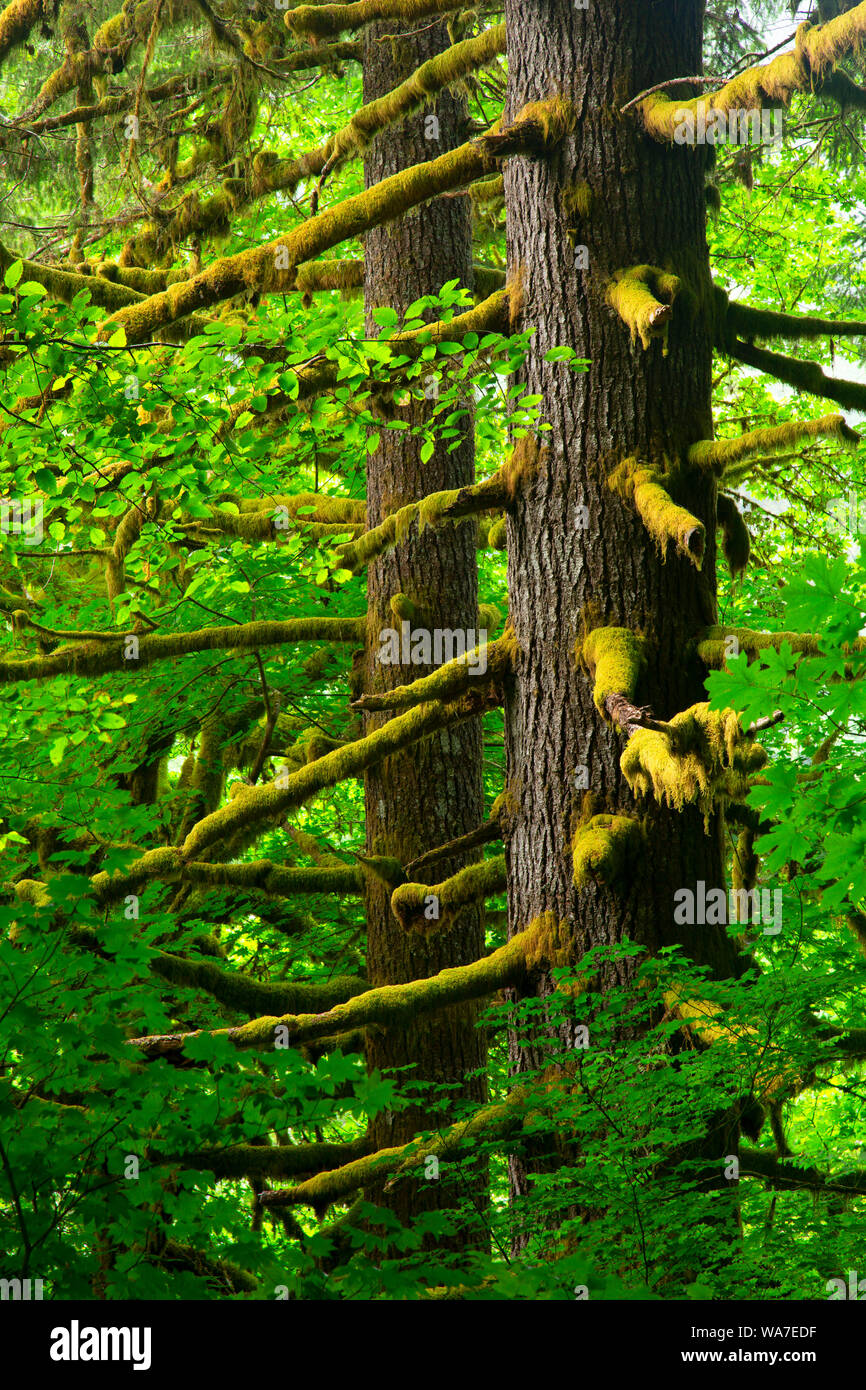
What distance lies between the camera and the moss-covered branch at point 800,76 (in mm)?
4078

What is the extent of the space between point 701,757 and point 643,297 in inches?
82.0

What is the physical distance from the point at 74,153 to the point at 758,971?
767cm

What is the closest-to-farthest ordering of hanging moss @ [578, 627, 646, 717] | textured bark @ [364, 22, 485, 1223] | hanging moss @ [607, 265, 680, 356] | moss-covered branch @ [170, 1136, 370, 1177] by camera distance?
moss-covered branch @ [170, 1136, 370, 1177] → hanging moss @ [578, 627, 646, 717] → hanging moss @ [607, 265, 680, 356] → textured bark @ [364, 22, 485, 1223]

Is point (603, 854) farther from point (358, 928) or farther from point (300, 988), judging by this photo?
point (358, 928)

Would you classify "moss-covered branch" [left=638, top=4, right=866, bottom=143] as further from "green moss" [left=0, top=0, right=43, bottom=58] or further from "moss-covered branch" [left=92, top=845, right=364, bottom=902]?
"moss-covered branch" [left=92, top=845, right=364, bottom=902]

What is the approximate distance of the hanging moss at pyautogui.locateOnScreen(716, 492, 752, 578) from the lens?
16.9 feet

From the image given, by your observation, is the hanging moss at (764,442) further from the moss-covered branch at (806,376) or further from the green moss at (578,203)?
the green moss at (578,203)

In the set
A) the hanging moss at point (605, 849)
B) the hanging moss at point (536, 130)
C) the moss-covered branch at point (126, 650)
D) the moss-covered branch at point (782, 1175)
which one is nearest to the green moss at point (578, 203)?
the hanging moss at point (536, 130)

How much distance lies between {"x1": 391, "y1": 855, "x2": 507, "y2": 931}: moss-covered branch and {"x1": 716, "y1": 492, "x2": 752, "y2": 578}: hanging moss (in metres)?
1.79

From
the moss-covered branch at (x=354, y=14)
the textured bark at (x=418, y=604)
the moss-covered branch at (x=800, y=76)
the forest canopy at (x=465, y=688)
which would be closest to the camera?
the forest canopy at (x=465, y=688)

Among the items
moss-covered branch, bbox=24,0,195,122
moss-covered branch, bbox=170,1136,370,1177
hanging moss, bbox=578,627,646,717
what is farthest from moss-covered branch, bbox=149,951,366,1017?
moss-covered branch, bbox=24,0,195,122

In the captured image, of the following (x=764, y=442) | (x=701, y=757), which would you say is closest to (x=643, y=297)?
(x=764, y=442)

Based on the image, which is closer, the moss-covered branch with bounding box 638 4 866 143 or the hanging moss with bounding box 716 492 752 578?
the moss-covered branch with bounding box 638 4 866 143

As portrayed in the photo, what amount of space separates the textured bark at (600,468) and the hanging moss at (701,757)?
69cm
